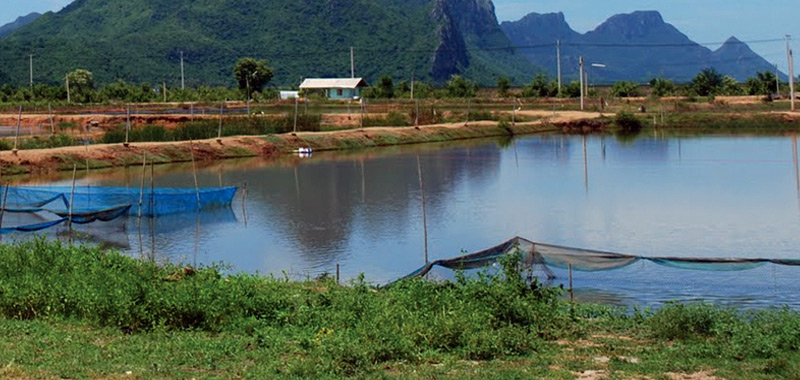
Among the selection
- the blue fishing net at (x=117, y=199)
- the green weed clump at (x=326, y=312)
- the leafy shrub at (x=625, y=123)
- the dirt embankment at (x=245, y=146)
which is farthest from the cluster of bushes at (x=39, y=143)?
the leafy shrub at (x=625, y=123)

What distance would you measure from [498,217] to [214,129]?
20.8 metres

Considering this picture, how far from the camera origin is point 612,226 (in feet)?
63.2

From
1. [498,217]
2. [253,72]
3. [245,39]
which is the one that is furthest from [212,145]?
[245,39]

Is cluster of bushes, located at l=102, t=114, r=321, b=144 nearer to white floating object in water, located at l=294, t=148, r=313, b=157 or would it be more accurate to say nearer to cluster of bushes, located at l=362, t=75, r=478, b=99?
white floating object in water, located at l=294, t=148, r=313, b=157

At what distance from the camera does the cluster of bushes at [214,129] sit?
36.5 meters

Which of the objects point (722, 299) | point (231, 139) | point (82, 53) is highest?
point (82, 53)

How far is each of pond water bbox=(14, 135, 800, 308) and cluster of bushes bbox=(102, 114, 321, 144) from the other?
3.89 meters

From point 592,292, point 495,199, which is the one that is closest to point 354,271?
point 592,292

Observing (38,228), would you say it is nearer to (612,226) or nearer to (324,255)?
(324,255)

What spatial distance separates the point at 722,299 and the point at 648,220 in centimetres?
791

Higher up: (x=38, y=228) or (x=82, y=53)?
(x=82, y=53)

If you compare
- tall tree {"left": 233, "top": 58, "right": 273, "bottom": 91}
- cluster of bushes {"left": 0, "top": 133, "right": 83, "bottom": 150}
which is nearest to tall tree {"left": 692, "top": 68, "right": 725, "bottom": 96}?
tall tree {"left": 233, "top": 58, "right": 273, "bottom": 91}

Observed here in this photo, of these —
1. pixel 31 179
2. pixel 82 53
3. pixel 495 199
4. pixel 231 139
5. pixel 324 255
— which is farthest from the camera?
pixel 82 53

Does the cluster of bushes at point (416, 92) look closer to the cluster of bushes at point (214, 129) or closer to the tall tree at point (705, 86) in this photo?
the tall tree at point (705, 86)
